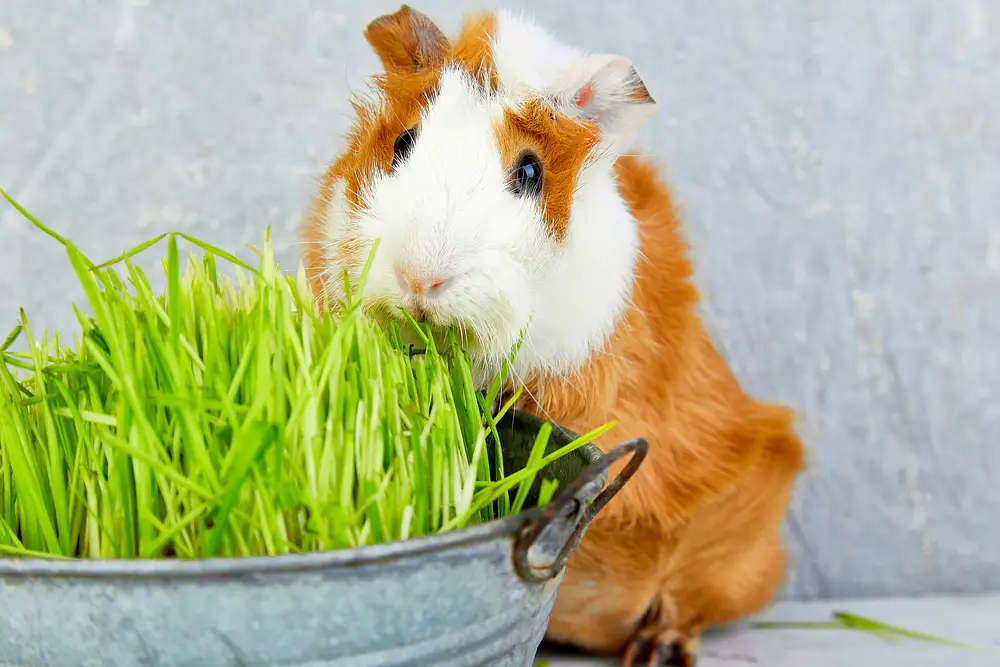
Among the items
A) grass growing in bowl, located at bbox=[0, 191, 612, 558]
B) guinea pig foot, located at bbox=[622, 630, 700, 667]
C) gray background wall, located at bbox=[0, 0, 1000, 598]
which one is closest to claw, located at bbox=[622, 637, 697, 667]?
guinea pig foot, located at bbox=[622, 630, 700, 667]

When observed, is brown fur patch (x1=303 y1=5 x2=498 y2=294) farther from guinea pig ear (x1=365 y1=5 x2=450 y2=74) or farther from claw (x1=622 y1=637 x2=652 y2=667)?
claw (x1=622 y1=637 x2=652 y2=667)

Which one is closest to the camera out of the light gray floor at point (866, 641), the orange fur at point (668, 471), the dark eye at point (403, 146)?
the dark eye at point (403, 146)

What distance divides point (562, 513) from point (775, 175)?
863 mm

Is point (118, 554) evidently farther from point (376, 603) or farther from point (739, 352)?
point (739, 352)

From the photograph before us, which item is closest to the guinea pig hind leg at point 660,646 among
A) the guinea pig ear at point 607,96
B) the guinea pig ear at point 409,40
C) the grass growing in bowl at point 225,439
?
the grass growing in bowl at point 225,439

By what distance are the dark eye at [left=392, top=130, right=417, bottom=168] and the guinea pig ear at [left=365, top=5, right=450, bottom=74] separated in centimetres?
9

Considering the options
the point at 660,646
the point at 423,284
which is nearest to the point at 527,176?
the point at 423,284

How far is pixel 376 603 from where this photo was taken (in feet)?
1.59

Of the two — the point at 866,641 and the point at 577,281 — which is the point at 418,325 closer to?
the point at 577,281

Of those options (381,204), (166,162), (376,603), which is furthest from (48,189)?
(376,603)

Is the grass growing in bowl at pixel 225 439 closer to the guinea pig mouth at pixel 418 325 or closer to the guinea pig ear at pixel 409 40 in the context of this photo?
the guinea pig mouth at pixel 418 325

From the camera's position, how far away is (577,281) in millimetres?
791

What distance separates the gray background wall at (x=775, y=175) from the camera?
3.91ft

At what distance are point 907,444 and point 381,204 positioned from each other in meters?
0.93
